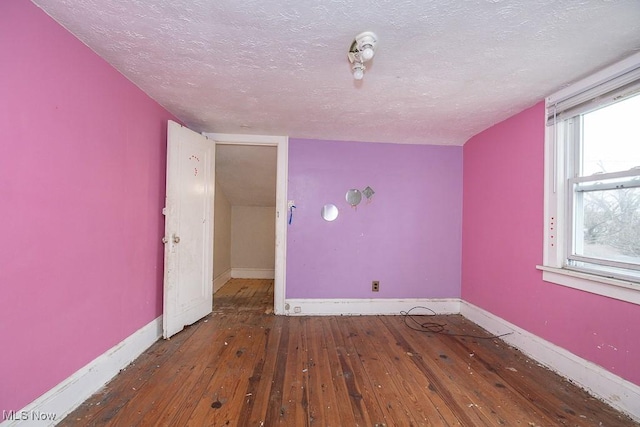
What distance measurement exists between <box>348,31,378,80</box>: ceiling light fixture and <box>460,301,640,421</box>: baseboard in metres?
2.45

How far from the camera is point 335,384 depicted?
175cm

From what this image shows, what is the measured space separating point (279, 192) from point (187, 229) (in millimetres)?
1065

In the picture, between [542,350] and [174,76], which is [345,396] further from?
[174,76]

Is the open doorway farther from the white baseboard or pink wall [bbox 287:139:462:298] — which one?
pink wall [bbox 287:139:462:298]

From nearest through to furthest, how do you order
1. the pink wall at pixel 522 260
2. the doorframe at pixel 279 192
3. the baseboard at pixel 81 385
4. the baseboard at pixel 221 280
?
the baseboard at pixel 81 385, the pink wall at pixel 522 260, the doorframe at pixel 279 192, the baseboard at pixel 221 280

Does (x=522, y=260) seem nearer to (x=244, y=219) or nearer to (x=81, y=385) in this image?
(x=81, y=385)

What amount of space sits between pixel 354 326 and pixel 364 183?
166cm

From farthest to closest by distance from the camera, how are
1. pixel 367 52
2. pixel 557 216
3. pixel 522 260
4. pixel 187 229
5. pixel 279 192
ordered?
1. pixel 279 192
2. pixel 187 229
3. pixel 522 260
4. pixel 557 216
5. pixel 367 52

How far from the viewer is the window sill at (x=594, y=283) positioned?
1506 millimetres

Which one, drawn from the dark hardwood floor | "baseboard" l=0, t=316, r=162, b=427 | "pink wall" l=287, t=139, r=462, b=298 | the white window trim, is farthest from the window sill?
"baseboard" l=0, t=316, r=162, b=427

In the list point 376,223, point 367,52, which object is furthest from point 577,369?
point 367,52

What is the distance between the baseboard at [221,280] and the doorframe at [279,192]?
142 cm

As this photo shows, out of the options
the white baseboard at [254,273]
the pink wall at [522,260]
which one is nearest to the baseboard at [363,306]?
the pink wall at [522,260]

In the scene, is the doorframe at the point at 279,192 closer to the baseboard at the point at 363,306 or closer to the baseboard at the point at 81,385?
the baseboard at the point at 363,306
